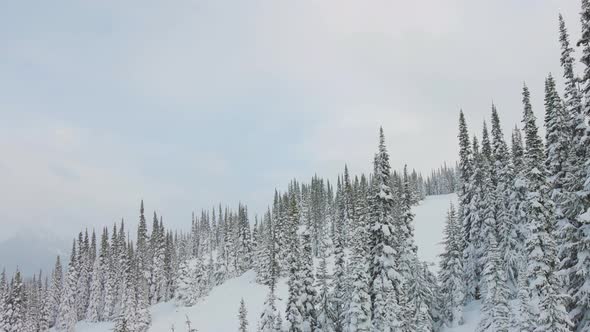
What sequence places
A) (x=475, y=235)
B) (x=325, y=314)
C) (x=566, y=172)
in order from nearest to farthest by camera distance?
(x=566, y=172) < (x=325, y=314) < (x=475, y=235)

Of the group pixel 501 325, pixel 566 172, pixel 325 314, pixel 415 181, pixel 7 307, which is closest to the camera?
pixel 566 172

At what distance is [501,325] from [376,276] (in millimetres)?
11337

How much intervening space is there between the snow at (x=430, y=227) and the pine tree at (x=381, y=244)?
3202 centimetres

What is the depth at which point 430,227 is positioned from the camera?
11981 centimetres

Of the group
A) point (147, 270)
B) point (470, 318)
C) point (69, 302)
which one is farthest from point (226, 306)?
point (470, 318)

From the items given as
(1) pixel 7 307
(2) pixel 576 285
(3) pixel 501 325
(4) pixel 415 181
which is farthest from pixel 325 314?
(4) pixel 415 181

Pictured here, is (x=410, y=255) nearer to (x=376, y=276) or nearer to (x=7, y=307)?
(x=376, y=276)

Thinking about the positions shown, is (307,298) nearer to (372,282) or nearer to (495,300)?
(372,282)

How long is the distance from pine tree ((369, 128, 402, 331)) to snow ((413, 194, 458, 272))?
105 feet

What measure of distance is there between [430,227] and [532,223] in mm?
91361

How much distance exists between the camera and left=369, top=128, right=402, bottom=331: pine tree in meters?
41.1

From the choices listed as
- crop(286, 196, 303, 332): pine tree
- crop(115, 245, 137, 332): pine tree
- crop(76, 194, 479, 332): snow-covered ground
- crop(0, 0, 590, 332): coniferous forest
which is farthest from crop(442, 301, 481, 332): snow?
crop(115, 245, 137, 332): pine tree

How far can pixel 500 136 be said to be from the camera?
56438 mm

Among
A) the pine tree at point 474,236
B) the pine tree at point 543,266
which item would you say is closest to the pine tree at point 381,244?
the pine tree at point 543,266
